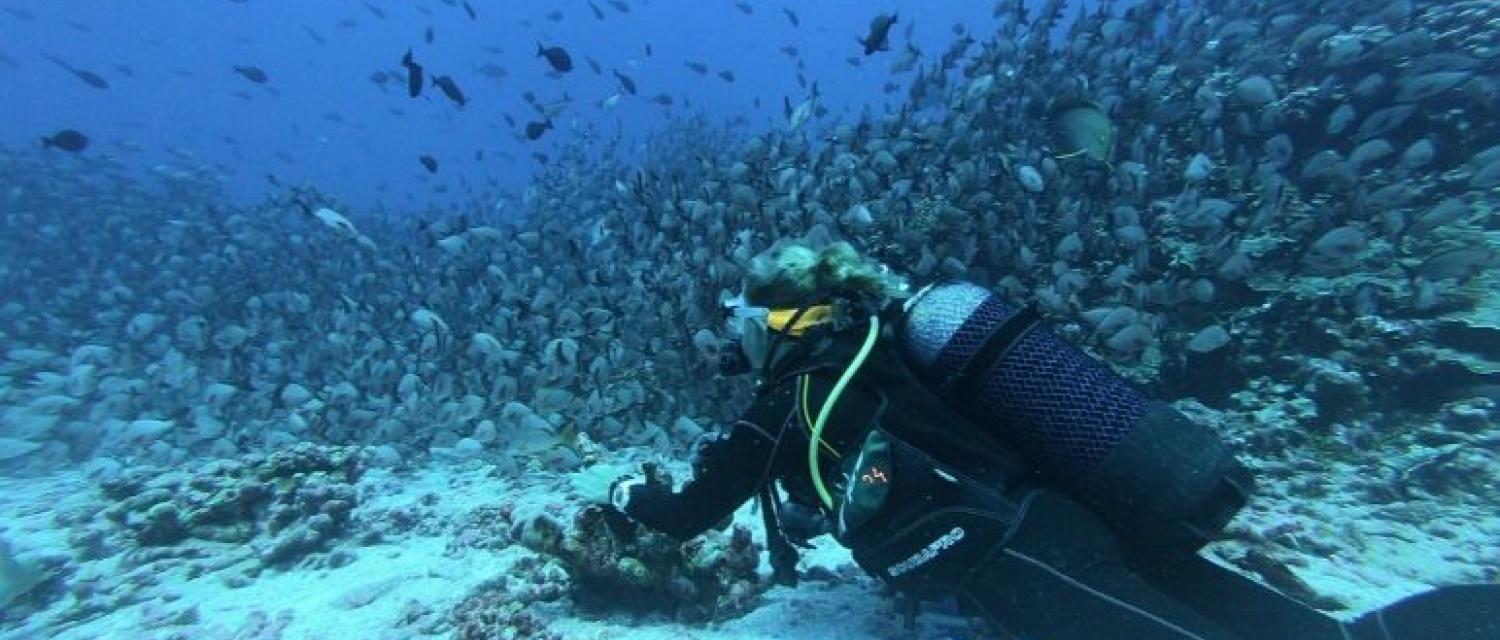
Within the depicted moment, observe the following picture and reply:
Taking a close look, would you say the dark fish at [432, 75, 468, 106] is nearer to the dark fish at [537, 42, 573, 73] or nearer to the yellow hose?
the dark fish at [537, 42, 573, 73]

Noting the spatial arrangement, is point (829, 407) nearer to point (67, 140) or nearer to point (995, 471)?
point (995, 471)

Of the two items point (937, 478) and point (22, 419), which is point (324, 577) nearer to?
point (937, 478)

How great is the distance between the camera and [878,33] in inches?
381

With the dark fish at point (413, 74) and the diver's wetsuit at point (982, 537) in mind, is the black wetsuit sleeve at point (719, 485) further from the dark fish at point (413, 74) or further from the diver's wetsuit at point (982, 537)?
the dark fish at point (413, 74)

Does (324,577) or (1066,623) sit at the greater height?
(1066,623)

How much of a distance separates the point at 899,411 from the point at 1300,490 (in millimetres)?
4528

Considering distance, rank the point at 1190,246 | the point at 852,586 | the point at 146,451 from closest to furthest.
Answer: the point at 852,586, the point at 1190,246, the point at 146,451

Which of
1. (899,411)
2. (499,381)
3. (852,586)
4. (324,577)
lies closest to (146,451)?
(499,381)

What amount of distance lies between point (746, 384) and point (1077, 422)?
18.6 feet

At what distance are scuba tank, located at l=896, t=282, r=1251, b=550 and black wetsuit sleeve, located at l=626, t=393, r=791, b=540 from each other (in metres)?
0.69

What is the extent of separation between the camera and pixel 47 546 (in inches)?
294

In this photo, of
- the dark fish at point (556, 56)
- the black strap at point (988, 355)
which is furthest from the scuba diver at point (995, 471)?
the dark fish at point (556, 56)

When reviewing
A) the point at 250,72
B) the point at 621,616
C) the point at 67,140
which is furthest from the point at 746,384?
the point at 250,72

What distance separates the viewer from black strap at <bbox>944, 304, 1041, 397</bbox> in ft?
10.3
